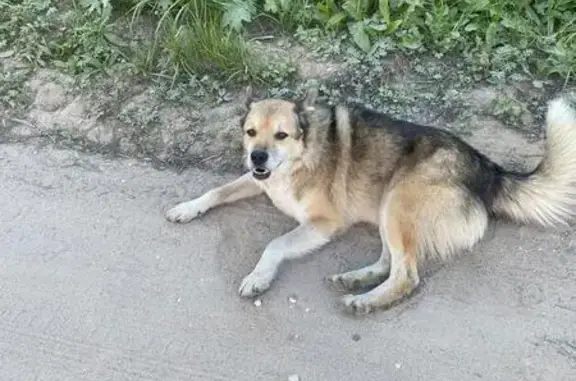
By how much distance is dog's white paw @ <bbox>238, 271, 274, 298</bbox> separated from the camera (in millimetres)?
3248

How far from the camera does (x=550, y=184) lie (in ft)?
11.0

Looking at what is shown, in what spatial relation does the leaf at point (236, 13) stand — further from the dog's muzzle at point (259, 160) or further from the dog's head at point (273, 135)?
the dog's muzzle at point (259, 160)

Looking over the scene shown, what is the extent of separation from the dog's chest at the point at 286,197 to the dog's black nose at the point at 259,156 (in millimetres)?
256

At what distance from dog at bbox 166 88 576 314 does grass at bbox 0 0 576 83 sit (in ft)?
2.88

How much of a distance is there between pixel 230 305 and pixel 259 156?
0.68m

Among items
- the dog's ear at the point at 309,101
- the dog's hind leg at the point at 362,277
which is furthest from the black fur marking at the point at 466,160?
the dog's hind leg at the point at 362,277

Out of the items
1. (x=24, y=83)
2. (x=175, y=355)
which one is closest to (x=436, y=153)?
(x=175, y=355)

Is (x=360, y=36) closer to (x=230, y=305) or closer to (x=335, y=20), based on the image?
(x=335, y=20)

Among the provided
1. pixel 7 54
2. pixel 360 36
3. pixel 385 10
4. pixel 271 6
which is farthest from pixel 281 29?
pixel 7 54

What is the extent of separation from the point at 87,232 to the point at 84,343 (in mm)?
735

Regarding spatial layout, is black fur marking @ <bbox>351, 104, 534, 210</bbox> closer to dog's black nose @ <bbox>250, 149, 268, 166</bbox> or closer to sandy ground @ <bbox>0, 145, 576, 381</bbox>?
sandy ground @ <bbox>0, 145, 576, 381</bbox>

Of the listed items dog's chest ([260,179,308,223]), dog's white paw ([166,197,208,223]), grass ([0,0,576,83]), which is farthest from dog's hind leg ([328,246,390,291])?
grass ([0,0,576,83])

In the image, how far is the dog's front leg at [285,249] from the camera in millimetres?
3266

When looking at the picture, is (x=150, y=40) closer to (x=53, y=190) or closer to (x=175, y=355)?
(x=53, y=190)
